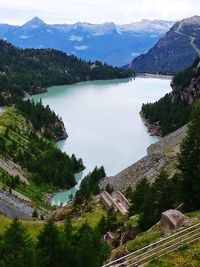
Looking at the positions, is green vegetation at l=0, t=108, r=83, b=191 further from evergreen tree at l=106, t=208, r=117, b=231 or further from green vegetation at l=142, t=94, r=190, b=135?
evergreen tree at l=106, t=208, r=117, b=231

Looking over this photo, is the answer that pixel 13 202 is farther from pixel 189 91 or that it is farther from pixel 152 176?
pixel 189 91

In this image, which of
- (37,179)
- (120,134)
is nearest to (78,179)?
(37,179)

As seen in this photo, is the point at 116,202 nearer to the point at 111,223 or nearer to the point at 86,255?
the point at 111,223

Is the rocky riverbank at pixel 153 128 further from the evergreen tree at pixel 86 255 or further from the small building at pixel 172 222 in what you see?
the small building at pixel 172 222

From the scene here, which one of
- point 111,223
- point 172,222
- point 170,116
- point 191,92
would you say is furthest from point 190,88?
point 172,222

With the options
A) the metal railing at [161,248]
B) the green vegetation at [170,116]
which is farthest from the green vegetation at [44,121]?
the metal railing at [161,248]
